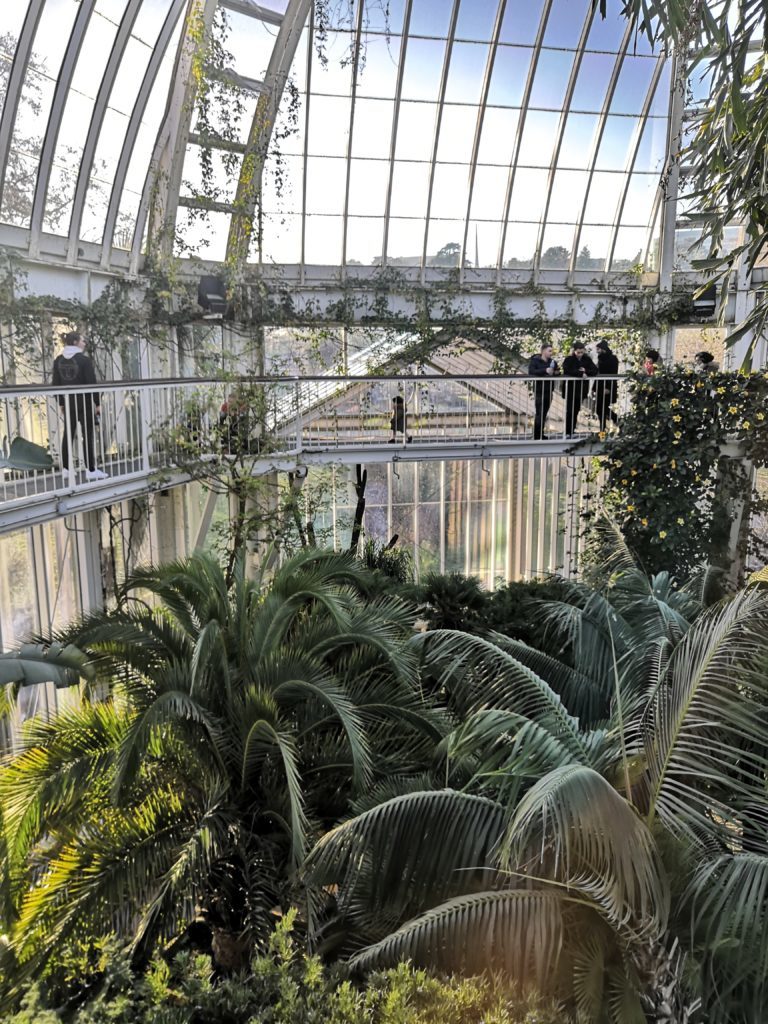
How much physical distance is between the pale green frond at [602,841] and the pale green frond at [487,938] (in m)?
0.26

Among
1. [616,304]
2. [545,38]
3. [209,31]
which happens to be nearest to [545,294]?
[616,304]

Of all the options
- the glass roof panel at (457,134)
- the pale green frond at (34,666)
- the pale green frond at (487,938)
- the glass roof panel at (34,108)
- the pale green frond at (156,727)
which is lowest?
the pale green frond at (487,938)

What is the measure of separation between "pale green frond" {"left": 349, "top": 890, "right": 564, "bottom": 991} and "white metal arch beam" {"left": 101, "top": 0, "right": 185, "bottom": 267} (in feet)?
36.1

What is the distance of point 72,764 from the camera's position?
5.14 metres

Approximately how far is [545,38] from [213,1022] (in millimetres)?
16253

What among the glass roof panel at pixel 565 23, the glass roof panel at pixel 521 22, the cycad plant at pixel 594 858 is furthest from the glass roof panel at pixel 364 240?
the cycad plant at pixel 594 858

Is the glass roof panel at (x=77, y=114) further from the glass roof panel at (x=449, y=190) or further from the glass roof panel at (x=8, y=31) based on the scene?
the glass roof panel at (x=449, y=190)

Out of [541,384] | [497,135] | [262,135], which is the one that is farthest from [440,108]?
[541,384]

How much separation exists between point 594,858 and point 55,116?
34.6 feet

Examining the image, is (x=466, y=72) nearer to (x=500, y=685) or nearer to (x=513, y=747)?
(x=500, y=685)

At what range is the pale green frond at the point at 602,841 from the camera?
11.3 feet

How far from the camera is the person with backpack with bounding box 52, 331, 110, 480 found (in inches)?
319

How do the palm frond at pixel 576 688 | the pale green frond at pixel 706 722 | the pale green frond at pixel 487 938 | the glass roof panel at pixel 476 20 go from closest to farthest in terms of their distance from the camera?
the pale green frond at pixel 487 938 → the pale green frond at pixel 706 722 → the palm frond at pixel 576 688 → the glass roof panel at pixel 476 20

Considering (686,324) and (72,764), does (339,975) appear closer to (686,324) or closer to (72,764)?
(72,764)
